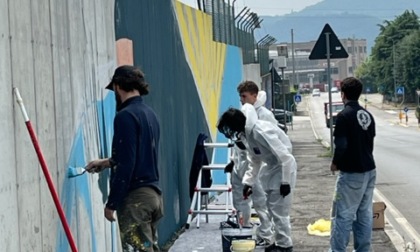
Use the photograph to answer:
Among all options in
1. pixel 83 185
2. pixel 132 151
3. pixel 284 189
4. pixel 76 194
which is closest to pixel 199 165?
pixel 284 189

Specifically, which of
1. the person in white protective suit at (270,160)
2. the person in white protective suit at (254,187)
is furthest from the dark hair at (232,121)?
the person in white protective suit at (254,187)

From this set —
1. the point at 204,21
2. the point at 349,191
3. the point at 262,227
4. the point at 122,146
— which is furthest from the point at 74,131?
the point at 204,21

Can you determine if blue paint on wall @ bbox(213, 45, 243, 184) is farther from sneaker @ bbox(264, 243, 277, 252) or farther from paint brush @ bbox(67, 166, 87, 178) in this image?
paint brush @ bbox(67, 166, 87, 178)

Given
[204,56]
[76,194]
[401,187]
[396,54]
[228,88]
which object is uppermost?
[396,54]

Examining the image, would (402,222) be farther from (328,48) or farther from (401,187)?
(328,48)

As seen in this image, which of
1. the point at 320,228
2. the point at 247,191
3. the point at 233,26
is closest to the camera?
the point at 247,191

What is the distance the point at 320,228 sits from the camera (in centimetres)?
1126

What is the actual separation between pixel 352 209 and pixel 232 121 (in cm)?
157

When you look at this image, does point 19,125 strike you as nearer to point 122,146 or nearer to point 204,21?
point 122,146

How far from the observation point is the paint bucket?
9.26m

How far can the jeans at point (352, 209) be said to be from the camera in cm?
862

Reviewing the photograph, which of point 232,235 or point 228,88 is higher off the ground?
point 228,88

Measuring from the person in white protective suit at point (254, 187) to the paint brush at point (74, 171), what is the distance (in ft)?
13.2

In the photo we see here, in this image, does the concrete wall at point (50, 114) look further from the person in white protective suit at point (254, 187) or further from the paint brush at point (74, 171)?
the person in white protective suit at point (254, 187)
